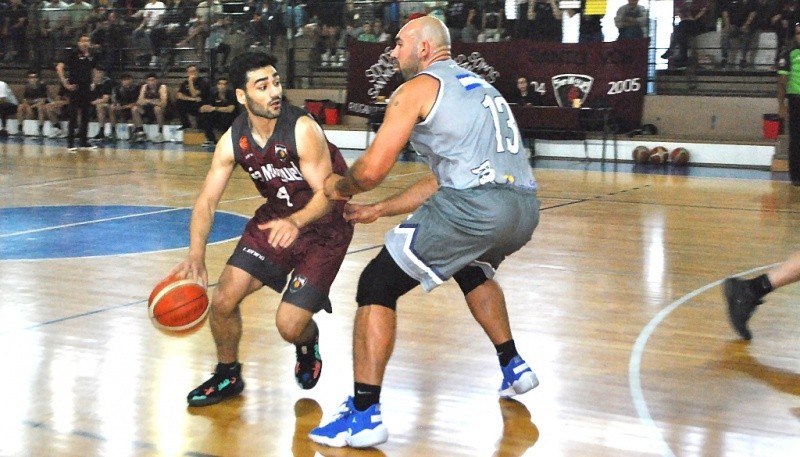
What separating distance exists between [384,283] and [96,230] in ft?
21.2

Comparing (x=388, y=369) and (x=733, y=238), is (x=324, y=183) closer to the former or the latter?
(x=388, y=369)

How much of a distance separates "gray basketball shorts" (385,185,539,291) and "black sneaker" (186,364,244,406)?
1084 mm

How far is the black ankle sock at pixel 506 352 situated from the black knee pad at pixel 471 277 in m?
0.29

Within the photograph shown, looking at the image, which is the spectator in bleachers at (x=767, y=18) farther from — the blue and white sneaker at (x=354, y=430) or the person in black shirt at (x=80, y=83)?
the blue and white sneaker at (x=354, y=430)

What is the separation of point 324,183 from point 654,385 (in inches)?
71.8

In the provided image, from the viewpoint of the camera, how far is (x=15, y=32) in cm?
2492

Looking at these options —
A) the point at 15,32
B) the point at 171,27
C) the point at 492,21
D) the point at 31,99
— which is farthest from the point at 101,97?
the point at 492,21

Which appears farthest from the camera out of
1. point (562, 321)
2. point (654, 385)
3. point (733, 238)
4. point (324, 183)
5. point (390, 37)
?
point (390, 37)

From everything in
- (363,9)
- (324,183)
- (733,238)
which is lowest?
(733,238)

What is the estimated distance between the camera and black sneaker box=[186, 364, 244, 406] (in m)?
4.82

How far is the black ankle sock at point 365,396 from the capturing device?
429cm

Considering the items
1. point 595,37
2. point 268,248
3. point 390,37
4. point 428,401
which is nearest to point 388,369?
point 428,401

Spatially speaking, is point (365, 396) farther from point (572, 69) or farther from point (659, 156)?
point (572, 69)

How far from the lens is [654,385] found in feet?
16.9
